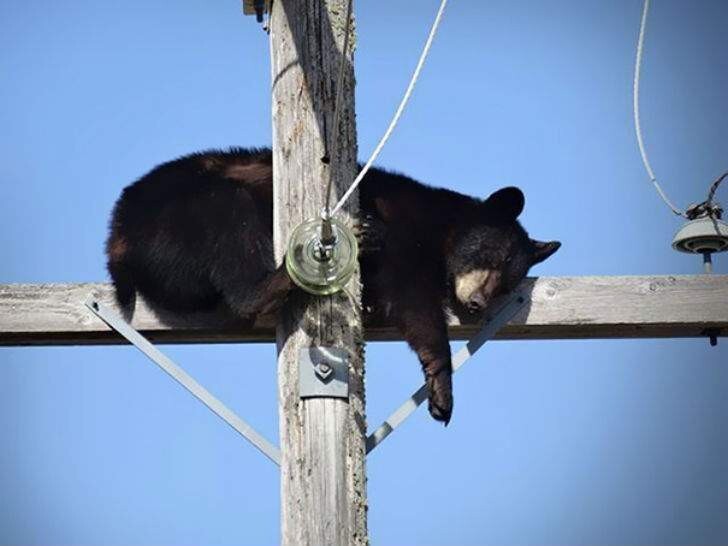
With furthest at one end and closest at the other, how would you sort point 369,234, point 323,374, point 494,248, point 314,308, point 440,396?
point 494,248, point 440,396, point 369,234, point 314,308, point 323,374

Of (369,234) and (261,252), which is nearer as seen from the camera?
(369,234)

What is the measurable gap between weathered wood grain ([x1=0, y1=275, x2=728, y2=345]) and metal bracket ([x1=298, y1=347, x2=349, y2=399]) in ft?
2.66

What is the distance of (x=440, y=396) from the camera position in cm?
628

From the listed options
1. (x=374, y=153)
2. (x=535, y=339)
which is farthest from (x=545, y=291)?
(x=374, y=153)

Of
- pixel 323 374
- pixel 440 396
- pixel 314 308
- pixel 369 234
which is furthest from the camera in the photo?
pixel 440 396

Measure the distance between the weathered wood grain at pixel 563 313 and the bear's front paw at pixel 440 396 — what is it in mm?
447

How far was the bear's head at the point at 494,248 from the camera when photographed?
722cm

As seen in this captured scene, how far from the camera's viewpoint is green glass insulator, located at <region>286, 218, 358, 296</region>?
16.4 ft

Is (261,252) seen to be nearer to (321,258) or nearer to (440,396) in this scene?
(440,396)

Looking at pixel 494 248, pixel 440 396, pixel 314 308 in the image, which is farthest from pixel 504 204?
pixel 314 308

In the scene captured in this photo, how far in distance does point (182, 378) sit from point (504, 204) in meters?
3.28

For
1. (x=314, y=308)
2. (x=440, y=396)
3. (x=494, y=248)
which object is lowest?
(x=440, y=396)

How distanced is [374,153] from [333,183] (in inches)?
8.8

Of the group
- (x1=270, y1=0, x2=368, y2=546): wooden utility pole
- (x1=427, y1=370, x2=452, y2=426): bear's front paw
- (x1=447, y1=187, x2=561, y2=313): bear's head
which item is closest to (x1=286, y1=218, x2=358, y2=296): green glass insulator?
(x1=270, y1=0, x2=368, y2=546): wooden utility pole
